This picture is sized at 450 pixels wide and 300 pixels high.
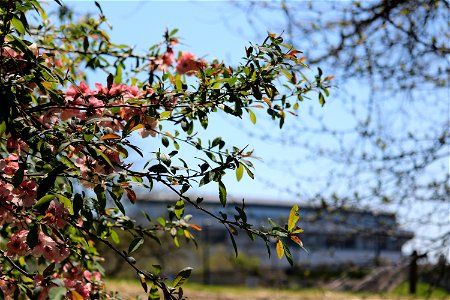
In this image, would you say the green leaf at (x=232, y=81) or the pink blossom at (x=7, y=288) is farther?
the pink blossom at (x=7, y=288)

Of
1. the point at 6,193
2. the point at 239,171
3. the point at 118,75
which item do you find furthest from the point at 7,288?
the point at 118,75

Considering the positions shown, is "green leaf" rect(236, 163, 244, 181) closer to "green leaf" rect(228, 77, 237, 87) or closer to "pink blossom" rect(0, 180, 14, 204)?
"green leaf" rect(228, 77, 237, 87)

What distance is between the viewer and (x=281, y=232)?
170 cm

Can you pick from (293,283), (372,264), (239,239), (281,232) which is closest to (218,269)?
(239,239)

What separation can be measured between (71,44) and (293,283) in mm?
10261

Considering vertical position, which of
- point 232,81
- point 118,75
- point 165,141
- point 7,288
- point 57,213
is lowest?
A: point 7,288

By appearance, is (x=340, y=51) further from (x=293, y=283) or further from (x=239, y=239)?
(x=239, y=239)

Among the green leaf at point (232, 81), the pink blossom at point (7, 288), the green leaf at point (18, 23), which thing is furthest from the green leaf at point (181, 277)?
the green leaf at point (18, 23)

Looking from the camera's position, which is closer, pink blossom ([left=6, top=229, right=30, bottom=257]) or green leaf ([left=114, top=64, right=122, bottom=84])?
pink blossom ([left=6, top=229, right=30, bottom=257])

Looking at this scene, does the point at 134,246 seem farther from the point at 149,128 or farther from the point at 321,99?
the point at 321,99

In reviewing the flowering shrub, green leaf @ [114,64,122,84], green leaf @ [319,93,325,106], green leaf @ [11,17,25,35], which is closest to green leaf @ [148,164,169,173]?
the flowering shrub

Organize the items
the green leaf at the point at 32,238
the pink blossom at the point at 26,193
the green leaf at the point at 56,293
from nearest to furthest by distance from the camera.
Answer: the green leaf at the point at 56,293
the green leaf at the point at 32,238
the pink blossom at the point at 26,193

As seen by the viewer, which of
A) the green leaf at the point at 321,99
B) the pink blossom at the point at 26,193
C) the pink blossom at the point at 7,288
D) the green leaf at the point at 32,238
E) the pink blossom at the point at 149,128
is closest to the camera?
the green leaf at the point at 32,238

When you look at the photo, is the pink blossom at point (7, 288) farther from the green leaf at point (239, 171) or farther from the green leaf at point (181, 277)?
the green leaf at point (239, 171)
